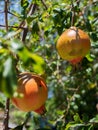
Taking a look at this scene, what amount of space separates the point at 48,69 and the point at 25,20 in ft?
5.61

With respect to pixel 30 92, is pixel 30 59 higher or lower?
higher

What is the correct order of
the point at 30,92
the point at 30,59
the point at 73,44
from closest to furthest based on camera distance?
the point at 30,59 < the point at 30,92 < the point at 73,44

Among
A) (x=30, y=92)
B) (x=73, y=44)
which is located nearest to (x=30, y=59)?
(x=30, y=92)

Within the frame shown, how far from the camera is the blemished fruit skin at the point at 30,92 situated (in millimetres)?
1192

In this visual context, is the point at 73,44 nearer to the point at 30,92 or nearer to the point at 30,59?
the point at 30,92

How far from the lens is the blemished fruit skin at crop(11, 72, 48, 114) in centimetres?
119

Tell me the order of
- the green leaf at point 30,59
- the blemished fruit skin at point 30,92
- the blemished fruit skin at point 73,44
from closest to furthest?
the green leaf at point 30,59, the blemished fruit skin at point 30,92, the blemished fruit skin at point 73,44

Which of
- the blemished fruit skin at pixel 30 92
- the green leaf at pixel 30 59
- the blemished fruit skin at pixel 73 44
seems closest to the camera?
the green leaf at pixel 30 59

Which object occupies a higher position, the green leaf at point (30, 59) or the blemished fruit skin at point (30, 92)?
the green leaf at point (30, 59)

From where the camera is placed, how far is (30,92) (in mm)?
1192

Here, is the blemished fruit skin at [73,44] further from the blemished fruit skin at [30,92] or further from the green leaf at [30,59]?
the green leaf at [30,59]

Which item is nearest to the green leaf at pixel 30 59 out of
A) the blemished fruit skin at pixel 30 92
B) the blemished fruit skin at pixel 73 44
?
the blemished fruit skin at pixel 30 92

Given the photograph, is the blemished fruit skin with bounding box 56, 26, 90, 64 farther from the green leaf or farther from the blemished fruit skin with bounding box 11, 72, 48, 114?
the green leaf

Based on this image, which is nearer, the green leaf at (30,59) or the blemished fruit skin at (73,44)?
the green leaf at (30,59)
